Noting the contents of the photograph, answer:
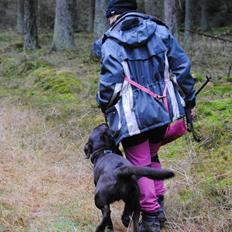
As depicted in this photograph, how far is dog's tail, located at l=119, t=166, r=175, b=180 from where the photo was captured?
371 centimetres

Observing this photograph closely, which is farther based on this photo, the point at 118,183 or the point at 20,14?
the point at 20,14

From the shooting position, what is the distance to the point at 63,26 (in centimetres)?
1816

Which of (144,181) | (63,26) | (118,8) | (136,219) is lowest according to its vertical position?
(63,26)

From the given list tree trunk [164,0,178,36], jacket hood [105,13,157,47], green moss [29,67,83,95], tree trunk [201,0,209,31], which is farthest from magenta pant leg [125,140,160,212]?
tree trunk [201,0,209,31]

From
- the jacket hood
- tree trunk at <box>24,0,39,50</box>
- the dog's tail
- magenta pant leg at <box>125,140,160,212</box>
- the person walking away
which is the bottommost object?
tree trunk at <box>24,0,39,50</box>

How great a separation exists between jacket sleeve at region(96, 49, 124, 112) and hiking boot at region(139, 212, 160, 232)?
1027mm

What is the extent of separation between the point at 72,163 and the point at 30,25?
1366 centimetres

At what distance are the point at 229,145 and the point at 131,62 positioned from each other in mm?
2301

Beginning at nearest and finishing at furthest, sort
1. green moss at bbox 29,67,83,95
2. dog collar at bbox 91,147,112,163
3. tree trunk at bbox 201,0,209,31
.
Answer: dog collar at bbox 91,147,112,163, green moss at bbox 29,67,83,95, tree trunk at bbox 201,0,209,31

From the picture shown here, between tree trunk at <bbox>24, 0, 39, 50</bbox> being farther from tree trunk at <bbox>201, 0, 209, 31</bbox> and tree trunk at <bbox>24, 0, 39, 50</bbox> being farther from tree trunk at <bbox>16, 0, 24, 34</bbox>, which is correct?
tree trunk at <bbox>201, 0, 209, 31</bbox>

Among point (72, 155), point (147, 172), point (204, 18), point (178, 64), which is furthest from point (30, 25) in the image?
point (147, 172)

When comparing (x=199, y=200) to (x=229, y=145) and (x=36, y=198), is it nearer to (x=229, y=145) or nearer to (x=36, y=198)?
(x=229, y=145)

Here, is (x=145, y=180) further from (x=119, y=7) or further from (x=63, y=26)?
(x=63, y=26)

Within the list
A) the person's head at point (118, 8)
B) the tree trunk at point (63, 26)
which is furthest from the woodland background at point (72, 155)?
the tree trunk at point (63, 26)
